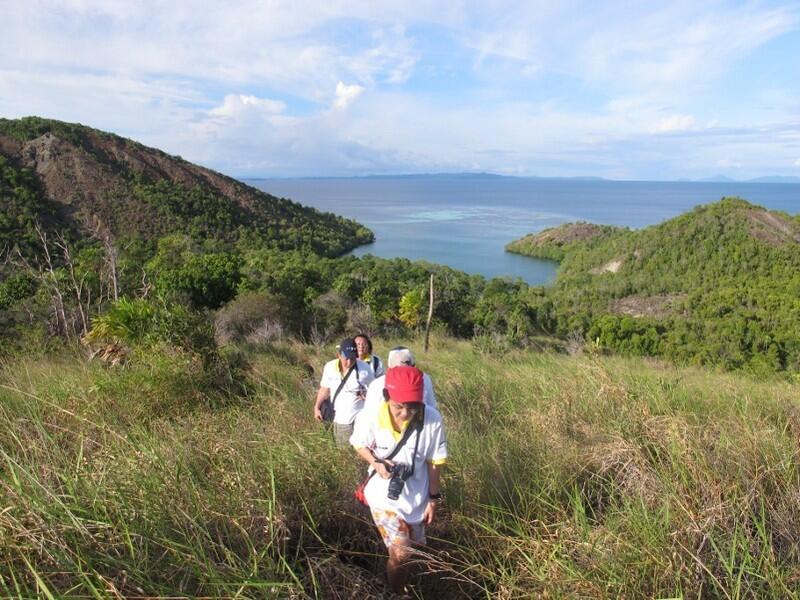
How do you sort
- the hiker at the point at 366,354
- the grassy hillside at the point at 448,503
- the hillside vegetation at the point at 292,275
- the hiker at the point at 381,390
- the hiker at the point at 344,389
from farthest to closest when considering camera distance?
the hillside vegetation at the point at 292,275, the hiker at the point at 366,354, the hiker at the point at 344,389, the hiker at the point at 381,390, the grassy hillside at the point at 448,503

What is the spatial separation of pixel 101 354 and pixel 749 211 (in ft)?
194

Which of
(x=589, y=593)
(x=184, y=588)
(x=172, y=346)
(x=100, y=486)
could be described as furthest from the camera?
(x=172, y=346)

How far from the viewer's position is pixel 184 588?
4.94 ft

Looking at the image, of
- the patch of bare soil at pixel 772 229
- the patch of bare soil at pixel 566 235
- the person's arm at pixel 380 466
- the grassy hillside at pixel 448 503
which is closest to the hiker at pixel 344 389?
the grassy hillside at pixel 448 503

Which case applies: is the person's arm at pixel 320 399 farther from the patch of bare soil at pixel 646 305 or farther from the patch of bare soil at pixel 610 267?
the patch of bare soil at pixel 610 267

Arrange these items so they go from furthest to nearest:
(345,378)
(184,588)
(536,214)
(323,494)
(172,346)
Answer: (536,214)
(172,346)
(345,378)
(323,494)
(184,588)

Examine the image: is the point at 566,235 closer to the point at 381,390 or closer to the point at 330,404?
the point at 330,404

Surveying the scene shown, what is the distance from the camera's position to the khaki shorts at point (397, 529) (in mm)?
2068

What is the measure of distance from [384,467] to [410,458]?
12 cm

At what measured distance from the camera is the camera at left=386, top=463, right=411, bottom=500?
2.07m

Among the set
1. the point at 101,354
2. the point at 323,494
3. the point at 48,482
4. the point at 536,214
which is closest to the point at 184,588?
the point at 48,482

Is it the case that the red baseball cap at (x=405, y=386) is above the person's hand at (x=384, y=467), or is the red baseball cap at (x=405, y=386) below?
above

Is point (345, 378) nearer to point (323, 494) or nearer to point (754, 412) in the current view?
point (323, 494)

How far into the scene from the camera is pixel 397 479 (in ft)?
6.88
